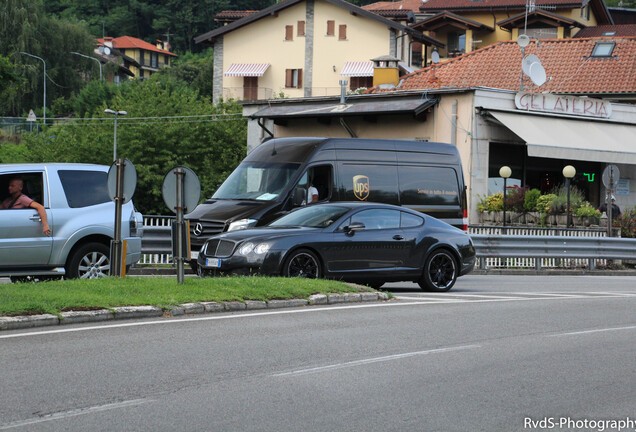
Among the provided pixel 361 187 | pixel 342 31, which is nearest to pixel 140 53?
pixel 342 31

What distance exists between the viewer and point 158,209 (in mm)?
56312

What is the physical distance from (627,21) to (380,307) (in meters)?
84.1

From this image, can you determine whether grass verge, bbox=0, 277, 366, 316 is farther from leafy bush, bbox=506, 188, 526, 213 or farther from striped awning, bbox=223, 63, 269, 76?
striped awning, bbox=223, 63, 269, 76

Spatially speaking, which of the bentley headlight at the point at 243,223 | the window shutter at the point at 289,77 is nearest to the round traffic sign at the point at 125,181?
the bentley headlight at the point at 243,223

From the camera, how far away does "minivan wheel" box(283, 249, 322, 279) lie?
14578mm

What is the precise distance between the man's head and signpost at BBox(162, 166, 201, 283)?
2696mm

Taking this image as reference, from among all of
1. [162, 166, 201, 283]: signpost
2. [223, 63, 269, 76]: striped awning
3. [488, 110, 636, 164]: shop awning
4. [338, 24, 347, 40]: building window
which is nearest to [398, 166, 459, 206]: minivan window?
[162, 166, 201, 283]: signpost

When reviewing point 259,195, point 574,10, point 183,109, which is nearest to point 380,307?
point 259,195

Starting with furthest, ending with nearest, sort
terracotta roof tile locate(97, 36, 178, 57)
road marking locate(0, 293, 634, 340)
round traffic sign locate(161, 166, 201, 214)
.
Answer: terracotta roof tile locate(97, 36, 178, 57)
round traffic sign locate(161, 166, 201, 214)
road marking locate(0, 293, 634, 340)

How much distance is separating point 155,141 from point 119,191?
4518 centimetres

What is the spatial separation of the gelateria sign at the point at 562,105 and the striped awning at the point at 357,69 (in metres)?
38.0

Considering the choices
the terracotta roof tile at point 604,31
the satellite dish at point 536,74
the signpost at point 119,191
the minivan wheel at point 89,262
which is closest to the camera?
the signpost at point 119,191

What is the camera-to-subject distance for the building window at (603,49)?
47.1 meters

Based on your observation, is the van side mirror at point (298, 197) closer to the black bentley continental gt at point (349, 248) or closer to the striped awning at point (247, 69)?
the black bentley continental gt at point (349, 248)
